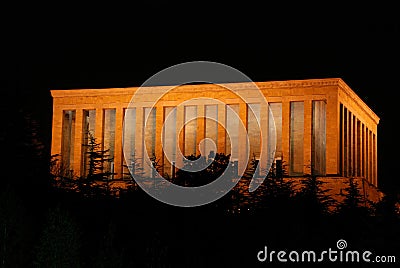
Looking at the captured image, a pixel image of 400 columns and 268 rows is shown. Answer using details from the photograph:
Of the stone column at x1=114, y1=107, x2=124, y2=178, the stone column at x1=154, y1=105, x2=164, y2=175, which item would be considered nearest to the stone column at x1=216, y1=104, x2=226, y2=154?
the stone column at x1=154, y1=105, x2=164, y2=175

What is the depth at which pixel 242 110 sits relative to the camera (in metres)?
57.3

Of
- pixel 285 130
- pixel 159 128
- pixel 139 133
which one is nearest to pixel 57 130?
pixel 139 133

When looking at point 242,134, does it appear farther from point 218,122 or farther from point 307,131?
point 307,131

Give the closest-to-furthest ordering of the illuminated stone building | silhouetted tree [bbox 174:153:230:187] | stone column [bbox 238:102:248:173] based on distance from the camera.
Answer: silhouetted tree [bbox 174:153:230:187] < the illuminated stone building < stone column [bbox 238:102:248:173]

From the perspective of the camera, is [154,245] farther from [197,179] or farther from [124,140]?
[124,140]

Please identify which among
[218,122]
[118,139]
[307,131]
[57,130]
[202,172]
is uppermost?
[218,122]

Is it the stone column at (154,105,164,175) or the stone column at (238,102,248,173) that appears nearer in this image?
the stone column at (238,102,248,173)

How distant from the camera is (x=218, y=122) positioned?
57.9 meters

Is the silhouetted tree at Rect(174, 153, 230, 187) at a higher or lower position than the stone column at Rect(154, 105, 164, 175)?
lower

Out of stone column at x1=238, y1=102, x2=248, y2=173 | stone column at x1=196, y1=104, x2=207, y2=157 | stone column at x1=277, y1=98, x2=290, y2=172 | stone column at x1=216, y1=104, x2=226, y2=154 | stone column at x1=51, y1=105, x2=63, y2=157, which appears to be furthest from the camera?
stone column at x1=51, y1=105, x2=63, y2=157

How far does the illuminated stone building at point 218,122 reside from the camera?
55.9m

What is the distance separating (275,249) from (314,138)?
24.4 m

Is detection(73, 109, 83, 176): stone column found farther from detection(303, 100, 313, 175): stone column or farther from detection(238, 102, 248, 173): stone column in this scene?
detection(303, 100, 313, 175): stone column

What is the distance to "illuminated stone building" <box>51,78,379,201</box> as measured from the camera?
55938 mm
